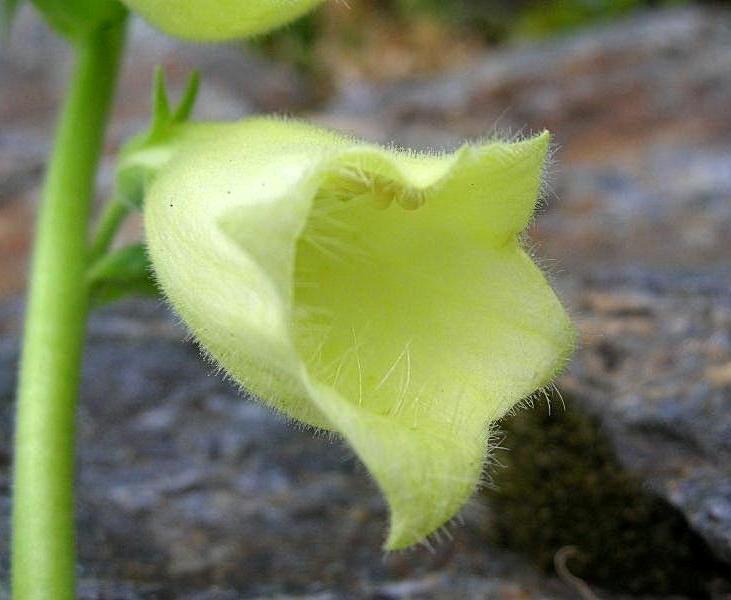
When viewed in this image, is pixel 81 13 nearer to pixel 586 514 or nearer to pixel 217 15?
pixel 217 15

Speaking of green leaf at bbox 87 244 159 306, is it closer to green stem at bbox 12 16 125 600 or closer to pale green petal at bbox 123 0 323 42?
green stem at bbox 12 16 125 600

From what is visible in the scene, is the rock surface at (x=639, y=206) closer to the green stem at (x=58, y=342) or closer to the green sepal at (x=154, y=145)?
the green sepal at (x=154, y=145)

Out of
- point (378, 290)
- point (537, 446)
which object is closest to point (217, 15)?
point (378, 290)

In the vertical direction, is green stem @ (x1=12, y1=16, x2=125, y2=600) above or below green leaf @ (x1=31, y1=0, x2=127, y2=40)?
below

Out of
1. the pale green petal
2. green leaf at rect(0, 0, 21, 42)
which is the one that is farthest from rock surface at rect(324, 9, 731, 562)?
green leaf at rect(0, 0, 21, 42)

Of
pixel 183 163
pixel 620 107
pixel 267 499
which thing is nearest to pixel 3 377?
pixel 267 499

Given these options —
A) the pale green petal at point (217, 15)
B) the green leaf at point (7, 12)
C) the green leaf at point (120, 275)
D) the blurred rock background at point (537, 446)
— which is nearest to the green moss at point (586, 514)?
the blurred rock background at point (537, 446)
